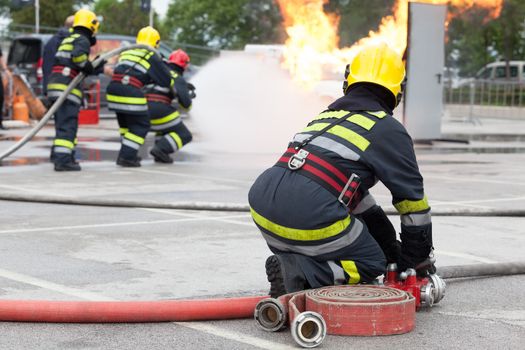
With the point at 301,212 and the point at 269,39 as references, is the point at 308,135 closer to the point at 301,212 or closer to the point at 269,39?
the point at 301,212

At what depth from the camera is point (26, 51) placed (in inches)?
980

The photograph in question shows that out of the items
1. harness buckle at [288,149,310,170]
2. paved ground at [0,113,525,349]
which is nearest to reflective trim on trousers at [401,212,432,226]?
paved ground at [0,113,525,349]

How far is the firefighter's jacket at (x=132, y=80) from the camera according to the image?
1264cm

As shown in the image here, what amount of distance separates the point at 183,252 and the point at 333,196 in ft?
6.96

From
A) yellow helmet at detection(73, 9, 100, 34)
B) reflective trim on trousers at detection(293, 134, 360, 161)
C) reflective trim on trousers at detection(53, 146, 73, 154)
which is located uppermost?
yellow helmet at detection(73, 9, 100, 34)

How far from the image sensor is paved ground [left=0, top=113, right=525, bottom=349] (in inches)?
183

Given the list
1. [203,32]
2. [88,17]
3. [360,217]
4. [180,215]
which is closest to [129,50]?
[88,17]

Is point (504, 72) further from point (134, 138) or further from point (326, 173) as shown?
point (326, 173)

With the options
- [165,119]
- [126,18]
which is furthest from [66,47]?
[126,18]

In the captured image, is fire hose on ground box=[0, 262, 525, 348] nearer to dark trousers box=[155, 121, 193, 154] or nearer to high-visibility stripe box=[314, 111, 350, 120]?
high-visibility stripe box=[314, 111, 350, 120]

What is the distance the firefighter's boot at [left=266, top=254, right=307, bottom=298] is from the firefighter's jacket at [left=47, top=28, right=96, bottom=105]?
767 cm

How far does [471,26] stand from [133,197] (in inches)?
1218

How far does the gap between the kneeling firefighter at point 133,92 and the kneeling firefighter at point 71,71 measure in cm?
33

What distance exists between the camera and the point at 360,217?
17.5ft
